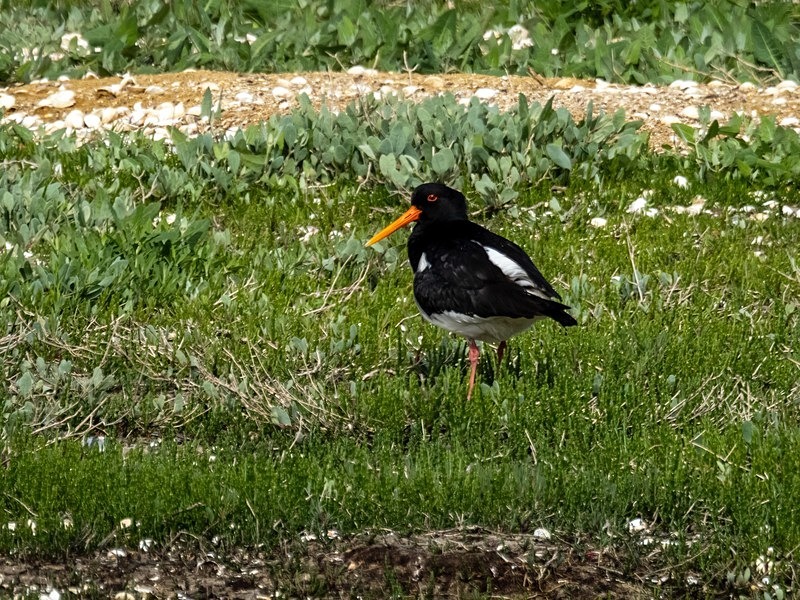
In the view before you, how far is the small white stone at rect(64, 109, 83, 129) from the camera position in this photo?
10703 mm

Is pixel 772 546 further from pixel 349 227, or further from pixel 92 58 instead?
pixel 92 58

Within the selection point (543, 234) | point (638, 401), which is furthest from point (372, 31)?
point (638, 401)

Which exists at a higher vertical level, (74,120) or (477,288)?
(74,120)

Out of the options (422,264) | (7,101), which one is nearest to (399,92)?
(7,101)

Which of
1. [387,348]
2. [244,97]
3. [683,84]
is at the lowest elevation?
[387,348]

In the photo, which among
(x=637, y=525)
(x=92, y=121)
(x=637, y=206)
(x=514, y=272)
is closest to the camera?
(x=637, y=525)

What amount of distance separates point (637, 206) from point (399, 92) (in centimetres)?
271

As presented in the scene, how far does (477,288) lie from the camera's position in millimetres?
6305

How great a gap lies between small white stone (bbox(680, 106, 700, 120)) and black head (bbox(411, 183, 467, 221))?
3.95 m

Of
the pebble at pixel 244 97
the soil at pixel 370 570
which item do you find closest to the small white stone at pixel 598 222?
the pebble at pixel 244 97

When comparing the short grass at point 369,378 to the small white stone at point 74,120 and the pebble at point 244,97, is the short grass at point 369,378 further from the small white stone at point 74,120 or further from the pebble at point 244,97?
the pebble at point 244,97

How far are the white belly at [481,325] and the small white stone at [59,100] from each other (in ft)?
18.5

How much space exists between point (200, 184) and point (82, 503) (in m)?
4.25

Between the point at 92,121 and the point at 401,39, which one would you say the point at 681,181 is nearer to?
the point at 401,39
